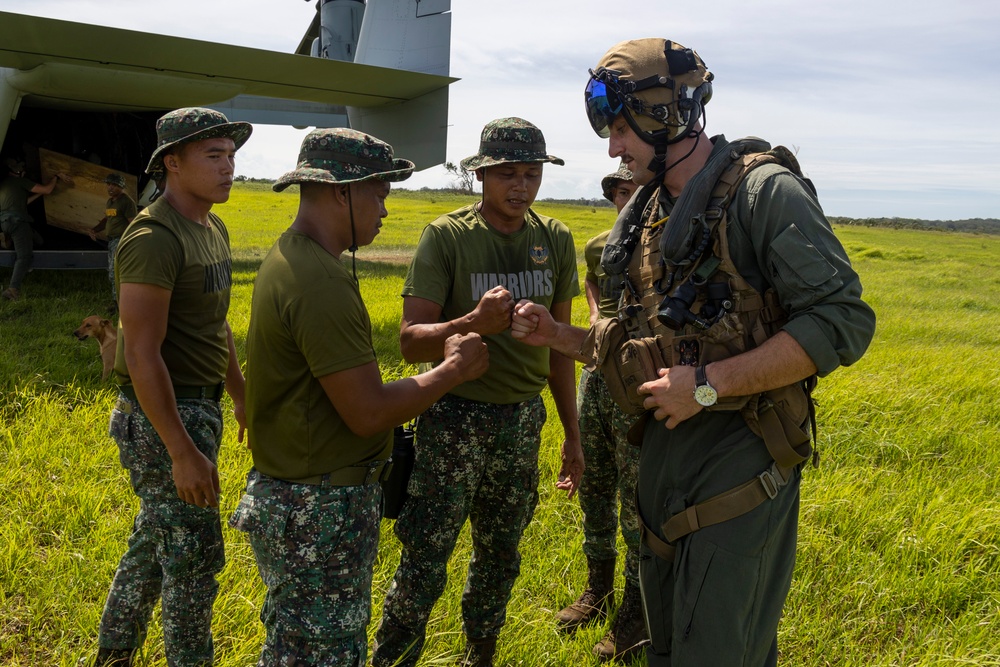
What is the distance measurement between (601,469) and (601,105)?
80.1 inches

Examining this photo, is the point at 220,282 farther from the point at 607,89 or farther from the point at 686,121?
the point at 686,121

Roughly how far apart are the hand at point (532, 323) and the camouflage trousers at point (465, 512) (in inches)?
19.6

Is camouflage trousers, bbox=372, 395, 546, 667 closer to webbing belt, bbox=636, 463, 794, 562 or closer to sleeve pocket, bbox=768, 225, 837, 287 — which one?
webbing belt, bbox=636, 463, 794, 562

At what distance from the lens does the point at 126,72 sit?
838cm

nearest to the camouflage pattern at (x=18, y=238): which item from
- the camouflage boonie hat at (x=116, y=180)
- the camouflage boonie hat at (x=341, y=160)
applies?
the camouflage boonie hat at (x=116, y=180)

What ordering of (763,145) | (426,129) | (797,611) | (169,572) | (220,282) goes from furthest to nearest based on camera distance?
(426,129), (797,611), (220,282), (169,572), (763,145)

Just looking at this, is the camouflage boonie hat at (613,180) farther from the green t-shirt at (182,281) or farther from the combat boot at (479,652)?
the combat boot at (479,652)

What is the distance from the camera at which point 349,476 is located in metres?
2.29

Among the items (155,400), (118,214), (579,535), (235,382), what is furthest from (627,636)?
(118,214)

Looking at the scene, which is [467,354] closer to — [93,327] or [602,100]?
[602,100]

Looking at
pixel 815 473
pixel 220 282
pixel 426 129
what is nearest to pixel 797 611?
pixel 815 473

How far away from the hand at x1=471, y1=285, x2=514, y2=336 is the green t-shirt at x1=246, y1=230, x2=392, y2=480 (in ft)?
1.88

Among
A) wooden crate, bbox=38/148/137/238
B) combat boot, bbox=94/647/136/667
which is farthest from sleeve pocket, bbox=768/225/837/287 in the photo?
wooden crate, bbox=38/148/137/238

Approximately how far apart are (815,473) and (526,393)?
113 inches
